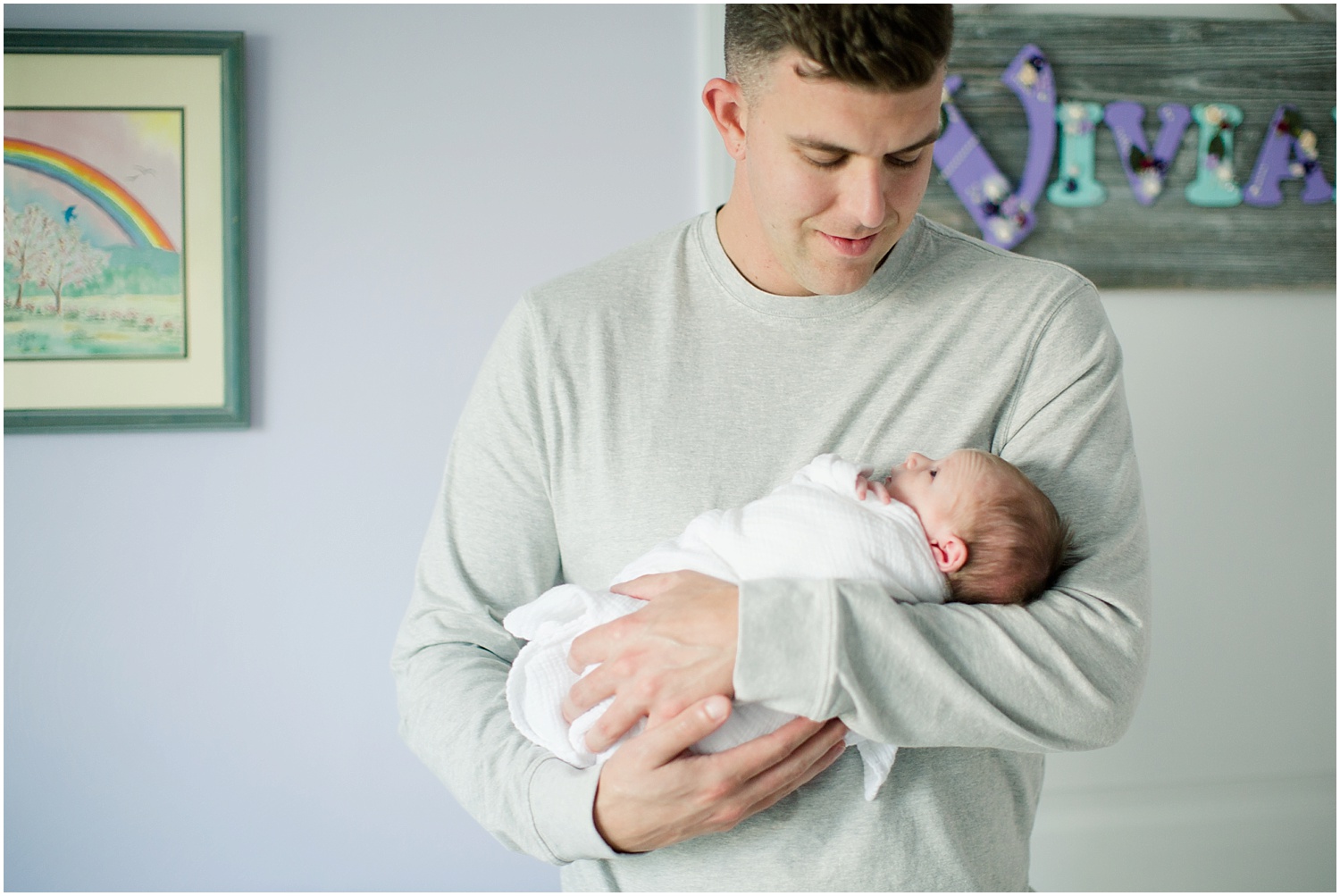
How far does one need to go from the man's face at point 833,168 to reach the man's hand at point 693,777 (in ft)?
1.80

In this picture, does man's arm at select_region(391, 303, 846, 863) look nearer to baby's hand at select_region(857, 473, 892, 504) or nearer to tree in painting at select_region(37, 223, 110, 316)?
baby's hand at select_region(857, 473, 892, 504)

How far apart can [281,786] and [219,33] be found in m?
1.61

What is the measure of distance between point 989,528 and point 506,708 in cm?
62

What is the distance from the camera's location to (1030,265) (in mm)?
1263

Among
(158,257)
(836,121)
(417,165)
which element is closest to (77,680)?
A: (158,257)

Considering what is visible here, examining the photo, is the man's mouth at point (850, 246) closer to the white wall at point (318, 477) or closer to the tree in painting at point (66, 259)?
the white wall at point (318, 477)

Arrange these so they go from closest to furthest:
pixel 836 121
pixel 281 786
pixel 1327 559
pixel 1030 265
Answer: pixel 836 121 → pixel 1030 265 → pixel 281 786 → pixel 1327 559

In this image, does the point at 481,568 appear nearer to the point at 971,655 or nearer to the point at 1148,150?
the point at 971,655

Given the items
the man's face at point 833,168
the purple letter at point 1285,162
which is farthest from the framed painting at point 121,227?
the purple letter at point 1285,162

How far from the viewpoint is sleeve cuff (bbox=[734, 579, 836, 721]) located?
0.93 metres

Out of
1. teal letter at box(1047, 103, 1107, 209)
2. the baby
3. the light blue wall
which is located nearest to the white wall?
the light blue wall

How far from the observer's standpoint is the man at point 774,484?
0.98 meters

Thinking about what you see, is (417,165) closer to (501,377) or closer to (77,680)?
(501,377)

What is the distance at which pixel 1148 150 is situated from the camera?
7.27 ft
